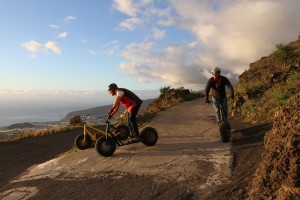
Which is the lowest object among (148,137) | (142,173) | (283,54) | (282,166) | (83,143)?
(142,173)

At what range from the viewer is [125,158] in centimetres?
1074

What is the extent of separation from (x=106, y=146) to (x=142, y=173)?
2.07m

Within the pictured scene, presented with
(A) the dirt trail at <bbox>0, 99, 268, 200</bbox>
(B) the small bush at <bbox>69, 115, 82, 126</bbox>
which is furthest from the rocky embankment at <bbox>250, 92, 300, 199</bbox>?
(B) the small bush at <bbox>69, 115, 82, 126</bbox>

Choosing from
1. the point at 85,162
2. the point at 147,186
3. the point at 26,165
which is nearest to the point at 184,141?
the point at 85,162

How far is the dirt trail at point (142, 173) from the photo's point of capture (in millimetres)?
8219

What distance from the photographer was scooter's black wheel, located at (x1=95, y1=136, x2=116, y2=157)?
10938 millimetres

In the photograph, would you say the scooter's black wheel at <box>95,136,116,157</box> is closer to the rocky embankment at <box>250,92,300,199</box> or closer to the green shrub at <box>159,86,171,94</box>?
the rocky embankment at <box>250,92,300,199</box>

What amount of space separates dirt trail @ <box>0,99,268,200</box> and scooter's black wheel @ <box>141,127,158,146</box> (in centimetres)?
20

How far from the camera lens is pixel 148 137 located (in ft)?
38.8

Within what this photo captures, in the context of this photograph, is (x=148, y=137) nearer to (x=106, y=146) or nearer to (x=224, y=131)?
(x=106, y=146)

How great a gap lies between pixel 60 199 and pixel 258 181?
4.28m

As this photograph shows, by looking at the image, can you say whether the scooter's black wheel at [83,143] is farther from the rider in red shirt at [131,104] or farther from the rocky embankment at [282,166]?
the rocky embankment at [282,166]

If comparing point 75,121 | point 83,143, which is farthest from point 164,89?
point 83,143

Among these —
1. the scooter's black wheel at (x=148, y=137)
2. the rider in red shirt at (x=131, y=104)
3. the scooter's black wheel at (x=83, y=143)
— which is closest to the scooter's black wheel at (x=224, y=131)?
the scooter's black wheel at (x=148, y=137)
